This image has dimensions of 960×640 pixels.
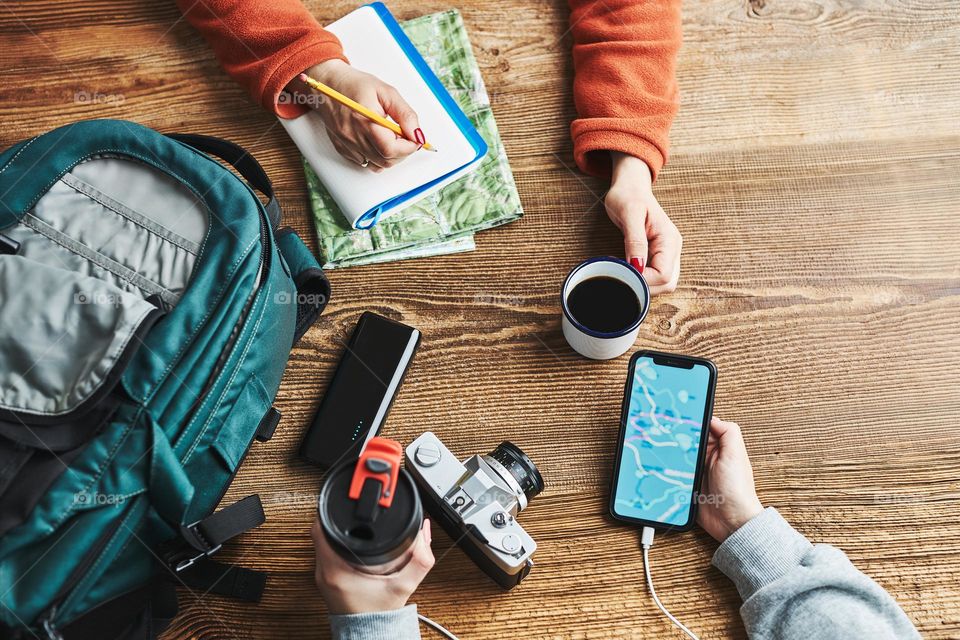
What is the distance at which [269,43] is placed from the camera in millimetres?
1004

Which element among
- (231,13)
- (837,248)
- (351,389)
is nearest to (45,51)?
(231,13)

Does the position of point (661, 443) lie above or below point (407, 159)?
below

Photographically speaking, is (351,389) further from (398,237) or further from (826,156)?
(826,156)

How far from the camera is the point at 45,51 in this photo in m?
1.08

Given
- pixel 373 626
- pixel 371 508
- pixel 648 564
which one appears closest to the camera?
pixel 371 508

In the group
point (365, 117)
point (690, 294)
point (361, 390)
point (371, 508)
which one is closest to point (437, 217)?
point (365, 117)

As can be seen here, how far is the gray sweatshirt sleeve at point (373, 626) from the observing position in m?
0.76

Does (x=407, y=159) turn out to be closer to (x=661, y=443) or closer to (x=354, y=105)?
(x=354, y=105)

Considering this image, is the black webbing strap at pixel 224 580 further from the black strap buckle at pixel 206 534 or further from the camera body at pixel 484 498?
the camera body at pixel 484 498

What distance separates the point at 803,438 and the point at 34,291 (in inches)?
36.9

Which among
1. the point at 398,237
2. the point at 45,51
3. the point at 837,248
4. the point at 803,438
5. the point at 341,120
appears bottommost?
the point at 803,438

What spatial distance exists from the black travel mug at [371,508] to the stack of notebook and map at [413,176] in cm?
40

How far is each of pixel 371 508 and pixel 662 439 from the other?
425 millimetres

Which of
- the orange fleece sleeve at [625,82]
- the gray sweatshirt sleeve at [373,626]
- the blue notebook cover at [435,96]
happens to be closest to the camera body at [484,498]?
the gray sweatshirt sleeve at [373,626]
